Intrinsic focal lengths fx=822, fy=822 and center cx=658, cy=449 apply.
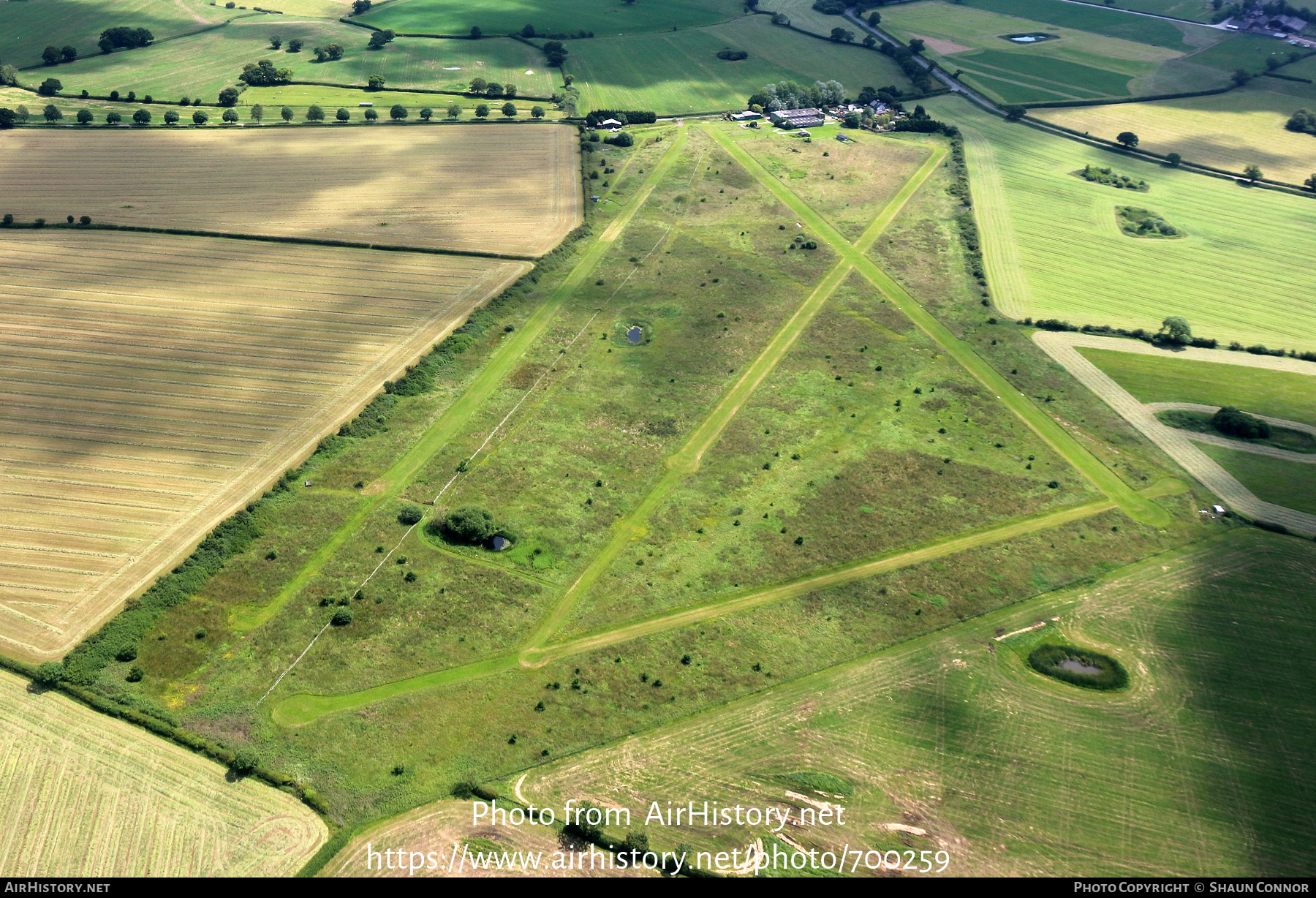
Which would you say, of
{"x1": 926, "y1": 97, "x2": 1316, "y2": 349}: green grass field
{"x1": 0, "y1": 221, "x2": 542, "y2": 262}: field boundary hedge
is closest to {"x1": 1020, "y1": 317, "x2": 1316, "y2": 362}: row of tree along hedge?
{"x1": 926, "y1": 97, "x2": 1316, "y2": 349}: green grass field

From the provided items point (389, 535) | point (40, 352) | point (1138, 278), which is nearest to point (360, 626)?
point (389, 535)

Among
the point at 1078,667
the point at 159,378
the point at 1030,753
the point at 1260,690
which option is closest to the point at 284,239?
the point at 159,378

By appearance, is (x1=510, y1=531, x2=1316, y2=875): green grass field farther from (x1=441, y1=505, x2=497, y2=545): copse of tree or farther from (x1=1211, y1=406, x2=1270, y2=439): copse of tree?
(x1=1211, y1=406, x2=1270, y2=439): copse of tree

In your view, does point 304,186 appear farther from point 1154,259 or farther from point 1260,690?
point 1260,690

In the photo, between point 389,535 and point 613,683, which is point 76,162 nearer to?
point 389,535

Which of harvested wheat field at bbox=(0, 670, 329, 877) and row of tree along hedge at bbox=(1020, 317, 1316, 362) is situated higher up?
row of tree along hedge at bbox=(1020, 317, 1316, 362)

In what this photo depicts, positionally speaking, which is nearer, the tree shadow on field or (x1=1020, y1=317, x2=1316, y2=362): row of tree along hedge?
the tree shadow on field
